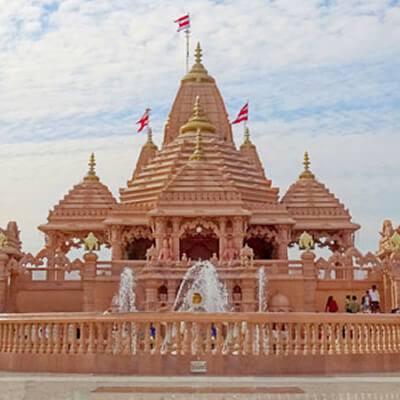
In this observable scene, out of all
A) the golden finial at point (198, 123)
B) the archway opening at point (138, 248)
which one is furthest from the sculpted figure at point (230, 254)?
the golden finial at point (198, 123)

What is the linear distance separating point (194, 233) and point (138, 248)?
648 centimetres

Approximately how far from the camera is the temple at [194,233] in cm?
3222

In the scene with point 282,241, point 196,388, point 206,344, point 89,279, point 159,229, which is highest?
point 159,229

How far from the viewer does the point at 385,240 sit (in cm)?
3447

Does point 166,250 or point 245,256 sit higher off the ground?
point 166,250

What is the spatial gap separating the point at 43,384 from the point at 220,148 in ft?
98.1

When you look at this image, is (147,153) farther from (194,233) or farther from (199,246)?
(194,233)

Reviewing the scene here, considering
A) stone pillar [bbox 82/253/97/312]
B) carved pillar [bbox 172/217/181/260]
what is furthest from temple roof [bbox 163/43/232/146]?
stone pillar [bbox 82/253/97/312]

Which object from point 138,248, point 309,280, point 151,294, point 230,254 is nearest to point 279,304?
point 309,280

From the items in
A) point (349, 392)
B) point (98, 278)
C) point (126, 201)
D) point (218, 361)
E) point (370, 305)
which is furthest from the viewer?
point (126, 201)

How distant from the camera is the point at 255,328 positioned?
13.8m

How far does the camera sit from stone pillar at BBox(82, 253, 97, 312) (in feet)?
107

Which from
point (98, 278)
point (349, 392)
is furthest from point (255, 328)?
point (98, 278)

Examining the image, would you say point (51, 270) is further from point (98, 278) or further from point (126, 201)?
point (126, 201)
